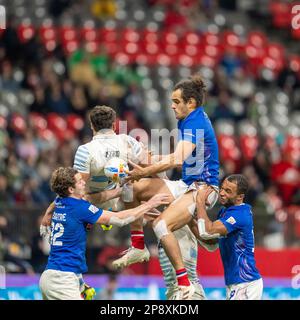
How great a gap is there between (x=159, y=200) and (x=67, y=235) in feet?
3.59

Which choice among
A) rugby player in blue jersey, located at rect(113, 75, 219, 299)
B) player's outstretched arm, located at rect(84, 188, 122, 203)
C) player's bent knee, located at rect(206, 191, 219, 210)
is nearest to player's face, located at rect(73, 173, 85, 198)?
rugby player in blue jersey, located at rect(113, 75, 219, 299)

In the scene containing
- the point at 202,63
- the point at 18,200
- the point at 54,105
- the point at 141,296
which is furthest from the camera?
the point at 202,63

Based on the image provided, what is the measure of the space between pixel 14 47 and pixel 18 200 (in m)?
5.36

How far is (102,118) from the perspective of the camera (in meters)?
13.0

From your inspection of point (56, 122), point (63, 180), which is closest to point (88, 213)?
point (63, 180)

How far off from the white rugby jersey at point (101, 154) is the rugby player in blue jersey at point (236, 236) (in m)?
0.98

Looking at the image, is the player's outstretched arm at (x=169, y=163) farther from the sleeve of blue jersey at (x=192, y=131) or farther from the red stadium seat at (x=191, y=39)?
the red stadium seat at (x=191, y=39)

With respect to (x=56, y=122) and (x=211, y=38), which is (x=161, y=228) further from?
(x=211, y=38)

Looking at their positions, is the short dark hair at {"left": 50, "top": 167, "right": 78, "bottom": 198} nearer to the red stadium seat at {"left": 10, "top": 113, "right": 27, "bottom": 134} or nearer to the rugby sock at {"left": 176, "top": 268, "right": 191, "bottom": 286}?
the rugby sock at {"left": 176, "top": 268, "right": 191, "bottom": 286}

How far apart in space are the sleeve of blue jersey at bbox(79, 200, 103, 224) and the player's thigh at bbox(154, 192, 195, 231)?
2.54ft

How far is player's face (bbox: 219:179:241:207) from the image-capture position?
12750 millimetres

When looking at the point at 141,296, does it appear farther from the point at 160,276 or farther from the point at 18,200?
the point at 18,200

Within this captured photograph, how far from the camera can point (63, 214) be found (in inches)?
484
